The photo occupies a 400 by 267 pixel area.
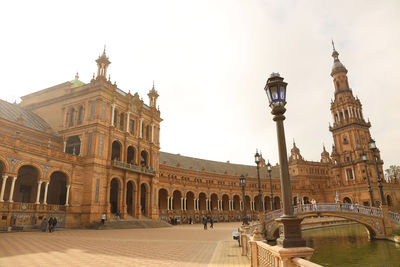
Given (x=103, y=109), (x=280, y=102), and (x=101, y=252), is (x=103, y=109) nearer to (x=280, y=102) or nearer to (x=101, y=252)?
(x=101, y=252)

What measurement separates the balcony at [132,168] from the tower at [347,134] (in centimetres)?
5445

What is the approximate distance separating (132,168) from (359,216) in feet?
87.3

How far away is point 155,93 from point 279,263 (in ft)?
139

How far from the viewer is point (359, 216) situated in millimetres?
25312

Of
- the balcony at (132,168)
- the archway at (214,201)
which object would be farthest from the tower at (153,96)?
the archway at (214,201)

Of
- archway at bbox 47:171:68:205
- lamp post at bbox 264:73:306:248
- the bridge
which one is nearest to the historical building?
archway at bbox 47:171:68:205

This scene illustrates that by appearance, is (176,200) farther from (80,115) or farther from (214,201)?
(80,115)

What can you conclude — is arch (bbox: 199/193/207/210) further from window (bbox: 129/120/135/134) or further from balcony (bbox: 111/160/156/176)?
window (bbox: 129/120/135/134)

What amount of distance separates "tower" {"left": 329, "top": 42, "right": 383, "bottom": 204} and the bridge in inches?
1872

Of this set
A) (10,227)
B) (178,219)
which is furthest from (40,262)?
(178,219)

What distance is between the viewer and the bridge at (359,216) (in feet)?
81.4

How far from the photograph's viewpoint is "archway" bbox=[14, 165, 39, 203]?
2917 cm

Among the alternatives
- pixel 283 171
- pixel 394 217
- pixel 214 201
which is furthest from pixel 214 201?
pixel 283 171

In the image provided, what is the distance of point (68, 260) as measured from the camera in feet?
33.8
